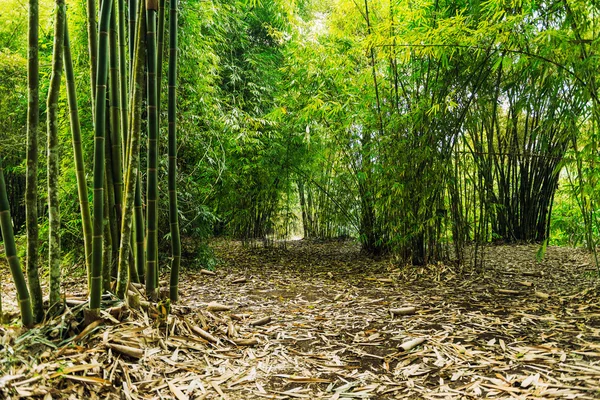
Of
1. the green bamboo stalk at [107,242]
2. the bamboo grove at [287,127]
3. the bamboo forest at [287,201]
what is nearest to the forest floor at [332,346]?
the bamboo forest at [287,201]

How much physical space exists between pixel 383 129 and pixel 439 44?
1135 millimetres

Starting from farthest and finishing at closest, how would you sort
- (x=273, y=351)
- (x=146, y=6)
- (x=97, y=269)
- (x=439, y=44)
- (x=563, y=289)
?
1. (x=563, y=289)
2. (x=439, y=44)
3. (x=273, y=351)
4. (x=146, y=6)
5. (x=97, y=269)

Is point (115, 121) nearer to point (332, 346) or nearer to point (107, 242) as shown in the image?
point (107, 242)

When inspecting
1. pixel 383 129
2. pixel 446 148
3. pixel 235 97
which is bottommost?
pixel 446 148

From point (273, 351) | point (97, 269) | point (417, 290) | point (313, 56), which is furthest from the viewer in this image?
point (313, 56)

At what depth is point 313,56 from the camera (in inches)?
147

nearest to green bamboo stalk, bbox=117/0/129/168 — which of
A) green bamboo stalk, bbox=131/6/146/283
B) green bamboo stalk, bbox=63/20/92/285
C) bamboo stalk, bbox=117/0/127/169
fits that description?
bamboo stalk, bbox=117/0/127/169

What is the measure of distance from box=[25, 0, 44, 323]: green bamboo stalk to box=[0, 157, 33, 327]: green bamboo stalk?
1.4 inches

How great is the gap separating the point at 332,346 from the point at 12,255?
1.27m

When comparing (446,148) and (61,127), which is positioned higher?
(61,127)

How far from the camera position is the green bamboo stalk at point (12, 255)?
3.87ft

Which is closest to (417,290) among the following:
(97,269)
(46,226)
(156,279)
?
(156,279)

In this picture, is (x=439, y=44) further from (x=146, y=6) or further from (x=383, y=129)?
(x=146, y=6)

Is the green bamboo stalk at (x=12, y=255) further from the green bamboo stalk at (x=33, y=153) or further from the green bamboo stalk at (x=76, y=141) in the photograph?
the green bamboo stalk at (x=76, y=141)
